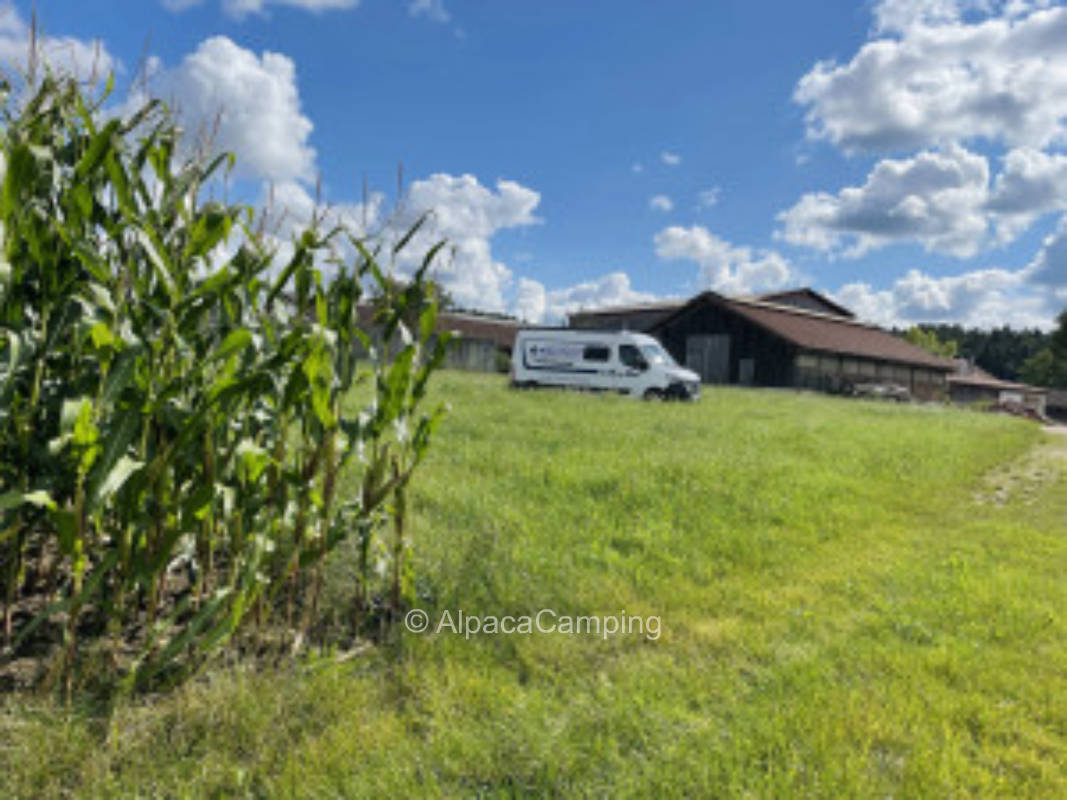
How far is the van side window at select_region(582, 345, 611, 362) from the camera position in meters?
21.1

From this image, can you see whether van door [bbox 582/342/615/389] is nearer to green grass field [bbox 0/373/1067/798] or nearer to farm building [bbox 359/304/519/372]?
green grass field [bbox 0/373/1067/798]

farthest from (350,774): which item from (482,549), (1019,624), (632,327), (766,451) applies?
(632,327)

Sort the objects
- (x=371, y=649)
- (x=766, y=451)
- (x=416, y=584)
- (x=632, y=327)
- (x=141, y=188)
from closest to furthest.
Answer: (x=141, y=188), (x=371, y=649), (x=416, y=584), (x=766, y=451), (x=632, y=327)

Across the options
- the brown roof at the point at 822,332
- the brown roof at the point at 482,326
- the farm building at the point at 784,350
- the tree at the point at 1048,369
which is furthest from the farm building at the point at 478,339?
the tree at the point at 1048,369

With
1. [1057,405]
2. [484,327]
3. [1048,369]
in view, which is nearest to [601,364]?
[484,327]

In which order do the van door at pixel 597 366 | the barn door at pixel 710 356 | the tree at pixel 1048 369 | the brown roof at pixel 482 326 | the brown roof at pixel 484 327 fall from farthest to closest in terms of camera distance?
the tree at pixel 1048 369
the brown roof at pixel 484 327
the brown roof at pixel 482 326
the barn door at pixel 710 356
the van door at pixel 597 366

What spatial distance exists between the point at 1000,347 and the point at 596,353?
104162 millimetres

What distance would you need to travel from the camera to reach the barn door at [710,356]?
35.8m

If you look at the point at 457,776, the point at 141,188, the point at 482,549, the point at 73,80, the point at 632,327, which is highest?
the point at 632,327

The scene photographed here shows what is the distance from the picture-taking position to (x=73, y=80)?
3.05 metres

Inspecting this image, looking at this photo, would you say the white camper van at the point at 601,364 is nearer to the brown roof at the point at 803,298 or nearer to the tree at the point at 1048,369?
the brown roof at the point at 803,298

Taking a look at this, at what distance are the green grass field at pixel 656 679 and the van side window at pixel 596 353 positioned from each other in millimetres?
14139

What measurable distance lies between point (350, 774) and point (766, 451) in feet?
27.2

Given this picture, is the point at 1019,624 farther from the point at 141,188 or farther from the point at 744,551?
the point at 141,188
